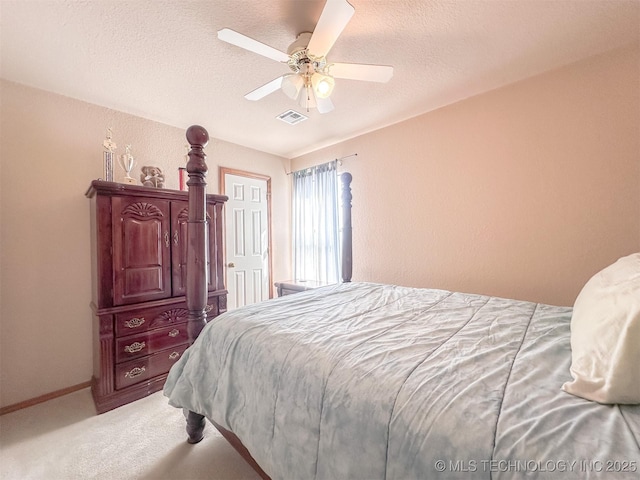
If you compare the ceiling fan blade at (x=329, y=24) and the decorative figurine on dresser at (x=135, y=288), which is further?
the decorative figurine on dresser at (x=135, y=288)

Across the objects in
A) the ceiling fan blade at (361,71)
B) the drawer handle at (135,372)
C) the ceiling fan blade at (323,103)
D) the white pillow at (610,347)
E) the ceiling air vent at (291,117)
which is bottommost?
the drawer handle at (135,372)

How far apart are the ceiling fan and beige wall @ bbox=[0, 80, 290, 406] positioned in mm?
1753

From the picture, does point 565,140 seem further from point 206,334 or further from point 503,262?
point 206,334

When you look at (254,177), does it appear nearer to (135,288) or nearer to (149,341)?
(135,288)

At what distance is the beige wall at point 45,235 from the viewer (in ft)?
6.29

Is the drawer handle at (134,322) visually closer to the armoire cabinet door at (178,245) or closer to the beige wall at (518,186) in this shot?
the armoire cabinet door at (178,245)

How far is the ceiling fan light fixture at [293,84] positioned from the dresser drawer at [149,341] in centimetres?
181

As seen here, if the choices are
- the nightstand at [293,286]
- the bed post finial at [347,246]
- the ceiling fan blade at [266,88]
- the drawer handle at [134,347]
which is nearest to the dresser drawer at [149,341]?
the drawer handle at [134,347]

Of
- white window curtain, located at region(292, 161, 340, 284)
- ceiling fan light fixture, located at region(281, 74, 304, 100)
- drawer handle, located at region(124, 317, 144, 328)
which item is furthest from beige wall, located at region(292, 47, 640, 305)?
drawer handle, located at region(124, 317, 144, 328)

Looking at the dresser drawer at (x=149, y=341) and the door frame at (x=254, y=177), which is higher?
the door frame at (x=254, y=177)

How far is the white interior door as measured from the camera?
3.24 metres

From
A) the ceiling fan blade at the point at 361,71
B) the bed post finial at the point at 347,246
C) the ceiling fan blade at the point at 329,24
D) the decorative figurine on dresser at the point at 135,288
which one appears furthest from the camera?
the bed post finial at the point at 347,246

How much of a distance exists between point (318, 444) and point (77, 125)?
3004 millimetres

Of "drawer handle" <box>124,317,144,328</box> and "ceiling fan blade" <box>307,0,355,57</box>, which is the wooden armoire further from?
"ceiling fan blade" <box>307,0,355,57</box>
